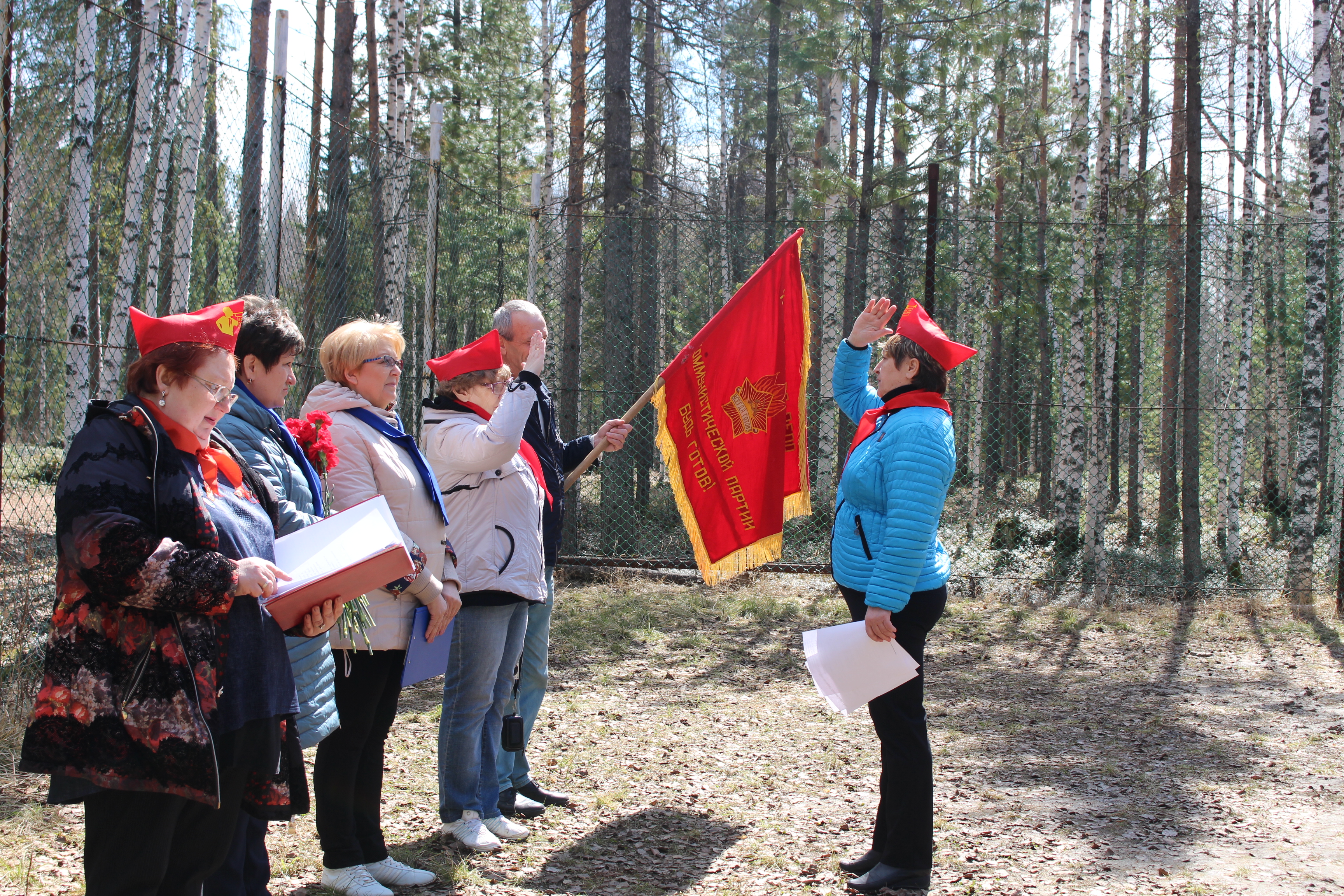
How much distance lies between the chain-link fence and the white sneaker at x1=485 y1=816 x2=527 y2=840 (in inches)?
91.3

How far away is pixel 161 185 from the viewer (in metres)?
A: 9.57

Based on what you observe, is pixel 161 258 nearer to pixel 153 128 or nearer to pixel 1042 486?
pixel 153 128

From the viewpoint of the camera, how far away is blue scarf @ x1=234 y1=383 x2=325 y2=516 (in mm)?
2686

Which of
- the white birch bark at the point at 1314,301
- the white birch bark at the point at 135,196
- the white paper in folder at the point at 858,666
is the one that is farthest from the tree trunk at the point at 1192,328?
the white birch bark at the point at 135,196

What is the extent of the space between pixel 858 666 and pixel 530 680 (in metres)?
1.49

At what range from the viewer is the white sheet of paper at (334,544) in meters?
2.24

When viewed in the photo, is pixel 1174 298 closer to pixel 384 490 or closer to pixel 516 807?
pixel 516 807

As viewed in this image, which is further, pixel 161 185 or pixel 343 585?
pixel 161 185

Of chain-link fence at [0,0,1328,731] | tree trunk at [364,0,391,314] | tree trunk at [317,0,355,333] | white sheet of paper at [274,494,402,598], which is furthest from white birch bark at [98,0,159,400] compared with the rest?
white sheet of paper at [274,494,402,598]

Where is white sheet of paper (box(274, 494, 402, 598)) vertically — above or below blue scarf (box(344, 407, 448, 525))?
below

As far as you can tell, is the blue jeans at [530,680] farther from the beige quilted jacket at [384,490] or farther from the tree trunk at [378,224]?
the tree trunk at [378,224]

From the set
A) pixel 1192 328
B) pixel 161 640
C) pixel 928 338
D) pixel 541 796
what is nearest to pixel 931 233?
pixel 1192 328

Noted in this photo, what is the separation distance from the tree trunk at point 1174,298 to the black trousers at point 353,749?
38.9ft

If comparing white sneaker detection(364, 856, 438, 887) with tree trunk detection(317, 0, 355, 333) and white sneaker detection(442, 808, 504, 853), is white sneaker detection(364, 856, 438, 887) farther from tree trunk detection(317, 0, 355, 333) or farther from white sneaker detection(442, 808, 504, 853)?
tree trunk detection(317, 0, 355, 333)
